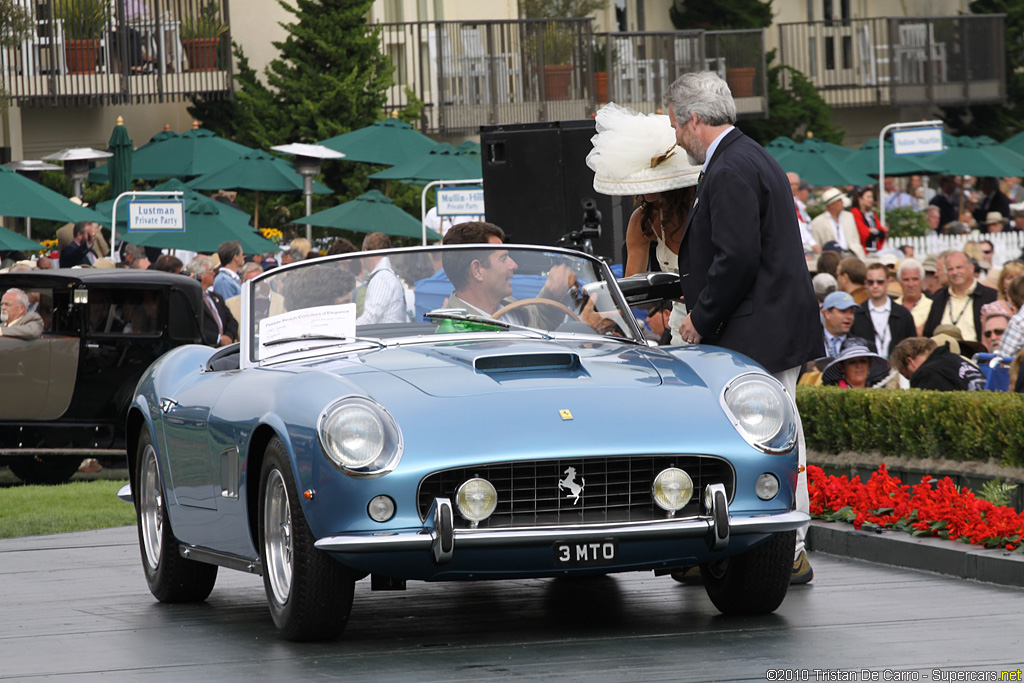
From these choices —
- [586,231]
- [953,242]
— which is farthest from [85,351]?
[953,242]

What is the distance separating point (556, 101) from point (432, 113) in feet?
8.49

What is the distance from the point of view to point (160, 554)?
27.9 ft

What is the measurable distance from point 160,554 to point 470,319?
6.23 ft

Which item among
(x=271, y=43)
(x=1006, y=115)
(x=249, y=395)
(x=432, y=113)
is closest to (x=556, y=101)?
(x=432, y=113)

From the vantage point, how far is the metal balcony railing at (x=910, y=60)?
154 feet

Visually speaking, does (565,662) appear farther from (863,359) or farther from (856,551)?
(863,359)

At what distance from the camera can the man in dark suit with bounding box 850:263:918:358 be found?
1516cm

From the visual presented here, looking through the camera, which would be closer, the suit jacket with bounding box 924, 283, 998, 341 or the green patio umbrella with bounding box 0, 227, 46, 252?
the suit jacket with bounding box 924, 283, 998, 341

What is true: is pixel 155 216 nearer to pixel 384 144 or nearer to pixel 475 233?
pixel 384 144

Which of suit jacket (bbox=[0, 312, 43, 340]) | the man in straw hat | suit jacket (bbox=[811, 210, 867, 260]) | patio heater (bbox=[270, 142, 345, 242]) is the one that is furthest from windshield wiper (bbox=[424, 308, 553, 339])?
patio heater (bbox=[270, 142, 345, 242])

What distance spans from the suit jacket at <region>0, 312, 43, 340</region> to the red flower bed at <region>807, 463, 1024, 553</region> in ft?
25.8

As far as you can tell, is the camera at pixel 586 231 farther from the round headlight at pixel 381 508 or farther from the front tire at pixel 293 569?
the round headlight at pixel 381 508

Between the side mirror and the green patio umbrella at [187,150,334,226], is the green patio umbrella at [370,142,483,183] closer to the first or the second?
the green patio umbrella at [187,150,334,226]

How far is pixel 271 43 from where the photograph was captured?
37.0 m
